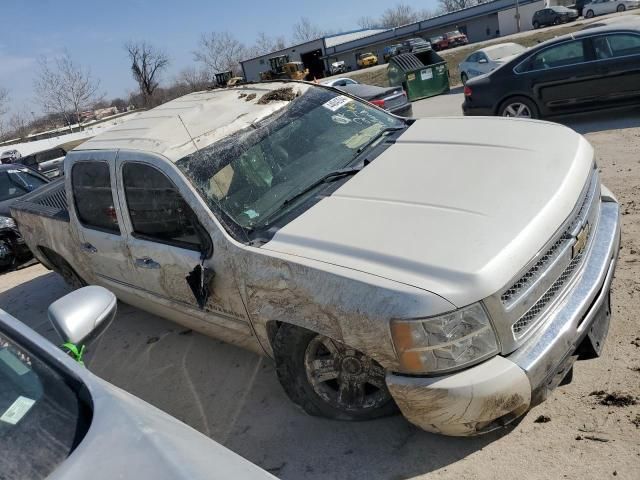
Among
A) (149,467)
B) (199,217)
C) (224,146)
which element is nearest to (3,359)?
(149,467)

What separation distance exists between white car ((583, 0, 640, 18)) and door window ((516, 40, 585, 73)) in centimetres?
3524

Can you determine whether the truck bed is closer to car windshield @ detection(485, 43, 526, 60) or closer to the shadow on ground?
the shadow on ground

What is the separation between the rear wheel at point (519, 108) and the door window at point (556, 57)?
1.51 ft

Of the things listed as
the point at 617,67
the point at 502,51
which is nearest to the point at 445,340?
the point at 617,67

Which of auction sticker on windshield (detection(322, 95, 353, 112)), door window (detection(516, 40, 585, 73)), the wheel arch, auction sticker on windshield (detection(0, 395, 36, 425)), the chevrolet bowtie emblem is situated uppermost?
auction sticker on windshield (detection(322, 95, 353, 112))

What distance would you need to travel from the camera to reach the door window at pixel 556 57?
8328 millimetres

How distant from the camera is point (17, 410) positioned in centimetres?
169

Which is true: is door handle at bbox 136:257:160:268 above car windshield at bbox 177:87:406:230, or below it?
below

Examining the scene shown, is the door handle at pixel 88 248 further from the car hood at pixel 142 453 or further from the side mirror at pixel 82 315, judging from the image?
the car hood at pixel 142 453

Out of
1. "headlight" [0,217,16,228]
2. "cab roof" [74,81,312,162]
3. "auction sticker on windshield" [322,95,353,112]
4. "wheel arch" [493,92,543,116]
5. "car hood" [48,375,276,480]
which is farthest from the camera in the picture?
Answer: "wheel arch" [493,92,543,116]

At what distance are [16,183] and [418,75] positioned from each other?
39.3 feet

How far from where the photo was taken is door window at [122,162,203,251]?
329 centimetres

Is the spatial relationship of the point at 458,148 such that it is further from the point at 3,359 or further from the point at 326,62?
the point at 326,62

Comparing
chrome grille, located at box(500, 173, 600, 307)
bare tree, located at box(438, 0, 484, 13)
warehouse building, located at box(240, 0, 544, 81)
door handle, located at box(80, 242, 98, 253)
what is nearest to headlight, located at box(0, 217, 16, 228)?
door handle, located at box(80, 242, 98, 253)
